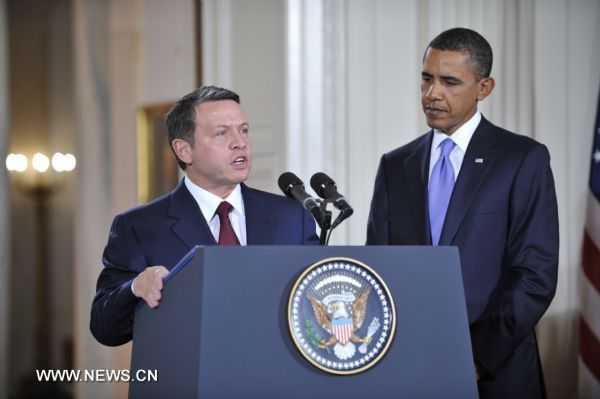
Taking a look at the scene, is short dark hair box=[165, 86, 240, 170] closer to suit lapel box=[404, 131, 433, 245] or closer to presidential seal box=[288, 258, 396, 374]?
suit lapel box=[404, 131, 433, 245]

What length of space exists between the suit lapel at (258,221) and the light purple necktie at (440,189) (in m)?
0.56

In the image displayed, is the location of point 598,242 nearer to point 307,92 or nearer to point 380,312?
point 307,92

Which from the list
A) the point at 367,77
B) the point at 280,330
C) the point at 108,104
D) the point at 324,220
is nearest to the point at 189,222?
the point at 324,220

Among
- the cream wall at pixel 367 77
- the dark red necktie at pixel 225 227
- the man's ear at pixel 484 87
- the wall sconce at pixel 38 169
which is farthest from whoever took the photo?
the wall sconce at pixel 38 169

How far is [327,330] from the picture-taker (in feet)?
6.26

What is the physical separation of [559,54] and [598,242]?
2.81 ft

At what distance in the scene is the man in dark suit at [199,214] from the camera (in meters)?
2.54

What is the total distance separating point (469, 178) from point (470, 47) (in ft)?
1.37

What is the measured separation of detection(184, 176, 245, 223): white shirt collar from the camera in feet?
8.70

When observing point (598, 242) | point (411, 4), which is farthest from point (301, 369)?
point (411, 4)

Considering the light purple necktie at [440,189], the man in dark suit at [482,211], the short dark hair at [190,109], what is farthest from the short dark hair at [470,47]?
the short dark hair at [190,109]

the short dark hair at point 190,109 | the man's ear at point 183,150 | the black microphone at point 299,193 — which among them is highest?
the short dark hair at point 190,109

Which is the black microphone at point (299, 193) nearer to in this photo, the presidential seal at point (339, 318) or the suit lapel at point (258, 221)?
the presidential seal at point (339, 318)

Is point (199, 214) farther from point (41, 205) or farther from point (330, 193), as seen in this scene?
point (41, 205)
